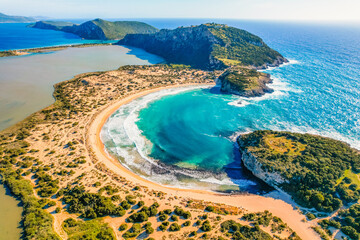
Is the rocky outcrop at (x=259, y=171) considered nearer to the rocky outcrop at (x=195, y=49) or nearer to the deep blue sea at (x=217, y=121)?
the deep blue sea at (x=217, y=121)

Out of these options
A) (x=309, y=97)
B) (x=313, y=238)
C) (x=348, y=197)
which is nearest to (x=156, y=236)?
(x=313, y=238)

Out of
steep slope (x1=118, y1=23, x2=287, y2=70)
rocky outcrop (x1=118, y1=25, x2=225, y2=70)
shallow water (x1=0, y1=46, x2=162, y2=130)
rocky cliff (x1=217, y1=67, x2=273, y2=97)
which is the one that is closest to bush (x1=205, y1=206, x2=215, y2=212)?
rocky cliff (x1=217, y1=67, x2=273, y2=97)

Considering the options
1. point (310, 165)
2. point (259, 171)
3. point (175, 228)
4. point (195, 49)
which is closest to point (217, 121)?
point (259, 171)

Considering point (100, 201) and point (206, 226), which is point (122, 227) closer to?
point (100, 201)

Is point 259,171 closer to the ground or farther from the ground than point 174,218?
farther from the ground

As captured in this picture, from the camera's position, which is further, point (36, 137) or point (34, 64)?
point (34, 64)

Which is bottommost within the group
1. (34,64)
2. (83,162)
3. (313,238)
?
(313,238)

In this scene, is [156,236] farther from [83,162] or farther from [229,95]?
[229,95]
